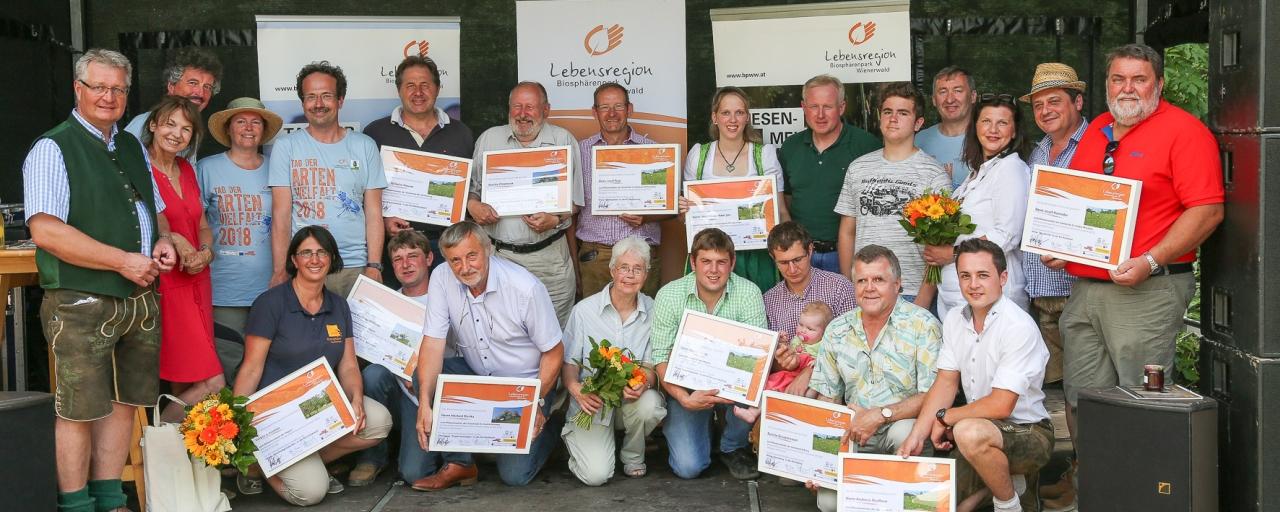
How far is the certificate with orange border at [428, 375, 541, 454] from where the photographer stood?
5.27 meters

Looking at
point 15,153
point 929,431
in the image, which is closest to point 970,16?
point 929,431

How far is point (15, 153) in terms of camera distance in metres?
6.69

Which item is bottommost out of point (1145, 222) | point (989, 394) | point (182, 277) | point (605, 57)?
point (989, 394)

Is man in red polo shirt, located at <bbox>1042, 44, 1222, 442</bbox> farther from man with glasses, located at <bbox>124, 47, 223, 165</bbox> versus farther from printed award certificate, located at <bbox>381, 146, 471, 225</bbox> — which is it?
man with glasses, located at <bbox>124, 47, 223, 165</bbox>

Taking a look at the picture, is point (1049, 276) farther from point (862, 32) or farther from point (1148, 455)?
point (862, 32)

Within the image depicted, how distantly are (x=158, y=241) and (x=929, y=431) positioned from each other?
331cm

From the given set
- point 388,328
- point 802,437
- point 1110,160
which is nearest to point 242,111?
point 388,328

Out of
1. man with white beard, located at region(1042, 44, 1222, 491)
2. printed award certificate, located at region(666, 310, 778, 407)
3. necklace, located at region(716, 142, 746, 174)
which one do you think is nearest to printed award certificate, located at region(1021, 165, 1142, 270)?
man with white beard, located at region(1042, 44, 1222, 491)

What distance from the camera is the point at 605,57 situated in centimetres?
715

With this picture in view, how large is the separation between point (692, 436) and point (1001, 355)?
5.37 ft

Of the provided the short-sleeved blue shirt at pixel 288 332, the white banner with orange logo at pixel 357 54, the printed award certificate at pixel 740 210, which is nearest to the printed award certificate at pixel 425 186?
the short-sleeved blue shirt at pixel 288 332

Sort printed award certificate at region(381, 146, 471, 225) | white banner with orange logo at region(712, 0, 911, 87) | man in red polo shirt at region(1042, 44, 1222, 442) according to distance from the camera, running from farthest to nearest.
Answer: white banner with orange logo at region(712, 0, 911, 87) < printed award certificate at region(381, 146, 471, 225) < man in red polo shirt at region(1042, 44, 1222, 442)

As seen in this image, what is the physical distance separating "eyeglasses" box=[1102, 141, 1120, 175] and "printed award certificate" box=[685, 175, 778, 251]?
172 centimetres

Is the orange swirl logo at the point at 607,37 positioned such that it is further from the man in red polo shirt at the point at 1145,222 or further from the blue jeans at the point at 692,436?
the man in red polo shirt at the point at 1145,222
